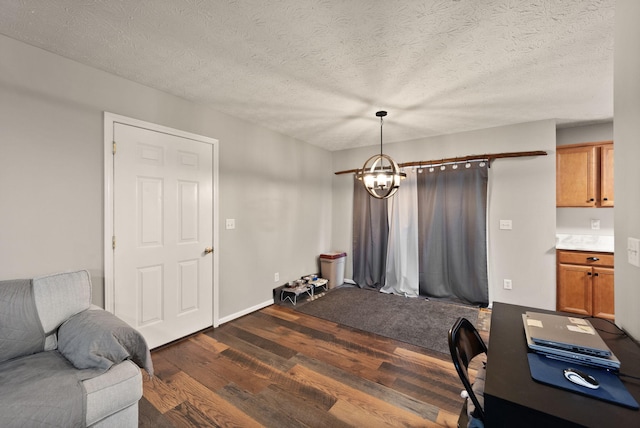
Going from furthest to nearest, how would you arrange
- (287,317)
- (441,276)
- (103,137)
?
(441,276)
(287,317)
(103,137)

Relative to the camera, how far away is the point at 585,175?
3301mm

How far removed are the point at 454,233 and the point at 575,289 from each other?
1437 mm

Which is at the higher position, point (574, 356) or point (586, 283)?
point (574, 356)

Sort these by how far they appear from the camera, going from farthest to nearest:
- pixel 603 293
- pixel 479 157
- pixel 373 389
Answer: pixel 479 157 < pixel 603 293 < pixel 373 389

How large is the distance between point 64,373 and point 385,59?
277cm

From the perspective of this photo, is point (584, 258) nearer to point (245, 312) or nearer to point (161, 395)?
point (245, 312)

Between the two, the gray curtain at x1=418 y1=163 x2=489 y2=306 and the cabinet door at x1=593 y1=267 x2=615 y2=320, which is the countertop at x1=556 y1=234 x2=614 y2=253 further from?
the gray curtain at x1=418 y1=163 x2=489 y2=306

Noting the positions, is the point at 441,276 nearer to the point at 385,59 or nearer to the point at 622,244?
the point at 622,244

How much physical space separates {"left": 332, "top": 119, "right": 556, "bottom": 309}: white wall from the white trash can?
226 centimetres

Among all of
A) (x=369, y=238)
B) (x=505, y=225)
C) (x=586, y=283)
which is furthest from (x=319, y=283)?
(x=586, y=283)

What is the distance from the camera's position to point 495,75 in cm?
226

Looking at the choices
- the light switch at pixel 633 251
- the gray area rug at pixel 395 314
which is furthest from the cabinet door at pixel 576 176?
the light switch at pixel 633 251

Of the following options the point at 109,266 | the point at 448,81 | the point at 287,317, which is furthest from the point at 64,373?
the point at 448,81

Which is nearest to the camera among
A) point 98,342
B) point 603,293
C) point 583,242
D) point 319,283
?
point 98,342
